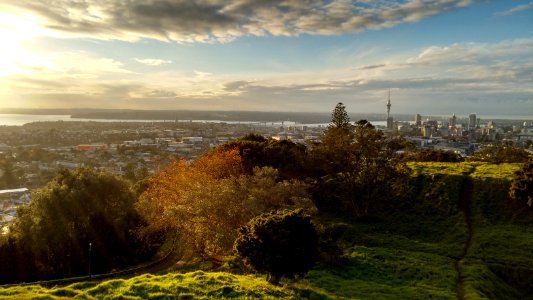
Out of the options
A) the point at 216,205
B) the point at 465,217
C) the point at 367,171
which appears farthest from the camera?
the point at 367,171

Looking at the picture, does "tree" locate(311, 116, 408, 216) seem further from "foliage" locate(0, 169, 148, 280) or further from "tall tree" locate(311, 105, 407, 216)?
"foliage" locate(0, 169, 148, 280)

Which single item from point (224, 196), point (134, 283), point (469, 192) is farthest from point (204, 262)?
point (469, 192)

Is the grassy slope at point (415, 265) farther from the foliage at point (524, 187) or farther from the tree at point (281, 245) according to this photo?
the foliage at point (524, 187)

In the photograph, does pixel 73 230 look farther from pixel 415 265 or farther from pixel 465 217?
pixel 465 217

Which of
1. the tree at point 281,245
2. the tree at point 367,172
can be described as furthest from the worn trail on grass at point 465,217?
the tree at point 281,245

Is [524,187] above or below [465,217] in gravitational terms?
above

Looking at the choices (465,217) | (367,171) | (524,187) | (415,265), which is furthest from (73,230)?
(524,187)

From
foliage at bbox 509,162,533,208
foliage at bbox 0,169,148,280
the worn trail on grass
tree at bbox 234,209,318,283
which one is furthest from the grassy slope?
foliage at bbox 0,169,148,280

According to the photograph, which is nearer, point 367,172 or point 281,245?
point 281,245
